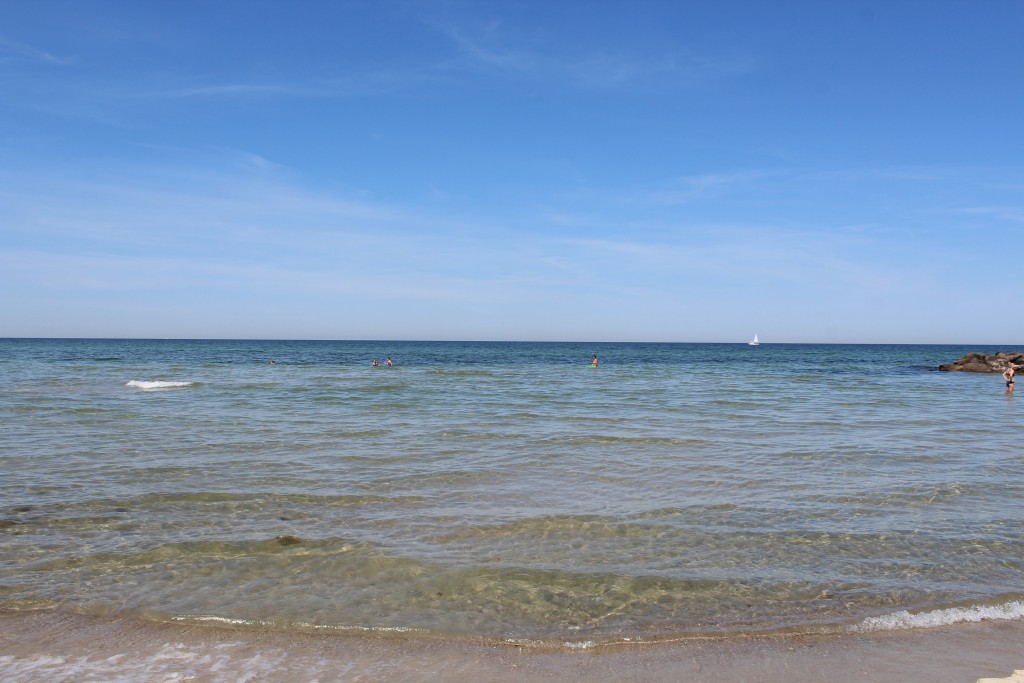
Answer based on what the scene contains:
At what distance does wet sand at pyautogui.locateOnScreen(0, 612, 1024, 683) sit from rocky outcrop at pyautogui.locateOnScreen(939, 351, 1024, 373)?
178 feet

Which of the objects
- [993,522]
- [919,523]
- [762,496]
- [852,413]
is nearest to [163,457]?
[762,496]

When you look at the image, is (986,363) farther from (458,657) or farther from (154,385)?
(458,657)

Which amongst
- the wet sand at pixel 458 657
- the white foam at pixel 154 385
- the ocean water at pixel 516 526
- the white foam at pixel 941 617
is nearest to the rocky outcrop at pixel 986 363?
the ocean water at pixel 516 526

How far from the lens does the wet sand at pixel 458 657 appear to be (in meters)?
4.73

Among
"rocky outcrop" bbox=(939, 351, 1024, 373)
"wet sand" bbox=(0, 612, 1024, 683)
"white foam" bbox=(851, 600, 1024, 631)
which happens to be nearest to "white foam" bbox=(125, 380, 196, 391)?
"wet sand" bbox=(0, 612, 1024, 683)

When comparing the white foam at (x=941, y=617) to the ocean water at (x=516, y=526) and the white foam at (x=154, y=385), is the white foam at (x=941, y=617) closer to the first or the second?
the ocean water at (x=516, y=526)

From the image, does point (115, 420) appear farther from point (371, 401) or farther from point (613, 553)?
point (613, 553)

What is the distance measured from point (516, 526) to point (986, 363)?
55399mm

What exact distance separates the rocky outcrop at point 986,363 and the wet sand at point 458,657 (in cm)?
5425

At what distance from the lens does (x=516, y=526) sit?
27.3ft

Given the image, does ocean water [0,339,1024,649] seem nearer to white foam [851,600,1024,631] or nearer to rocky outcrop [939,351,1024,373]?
white foam [851,600,1024,631]

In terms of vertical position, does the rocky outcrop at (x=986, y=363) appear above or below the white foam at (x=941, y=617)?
above

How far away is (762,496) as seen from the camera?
9.75 m

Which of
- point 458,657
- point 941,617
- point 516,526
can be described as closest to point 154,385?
point 516,526
